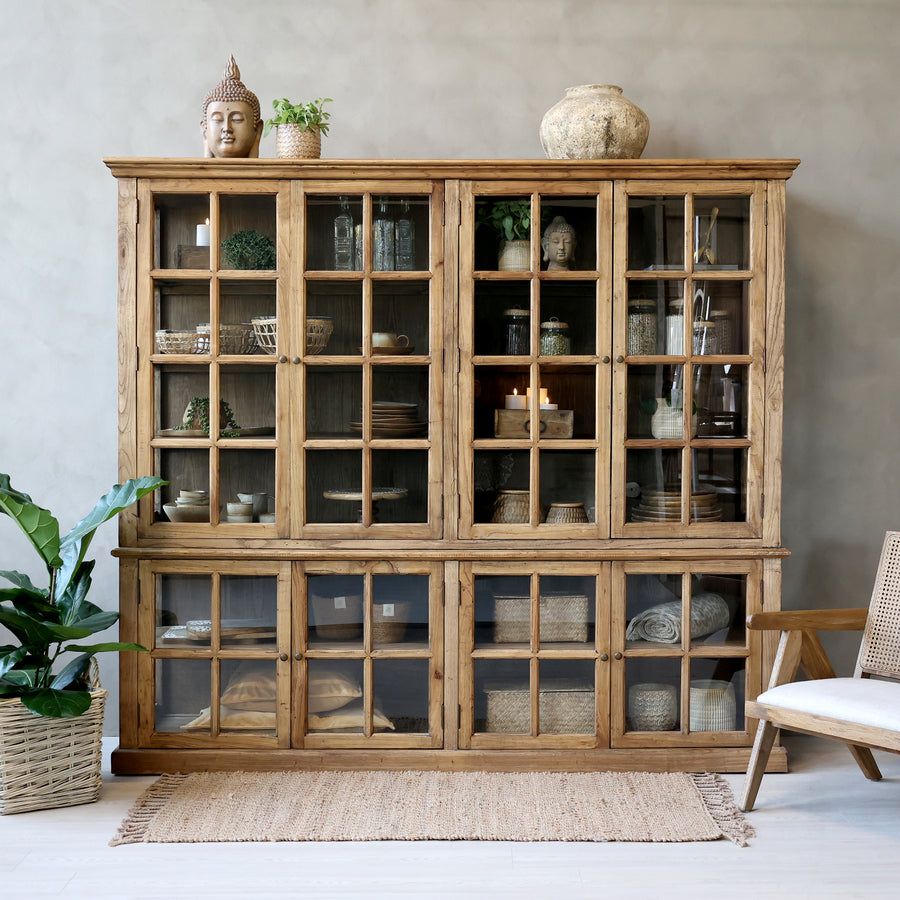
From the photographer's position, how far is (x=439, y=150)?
3.35 m

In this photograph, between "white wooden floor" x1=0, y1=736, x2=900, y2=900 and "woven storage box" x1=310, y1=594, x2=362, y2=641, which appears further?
"woven storage box" x1=310, y1=594, x2=362, y2=641

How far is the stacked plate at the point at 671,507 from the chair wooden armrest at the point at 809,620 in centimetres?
37

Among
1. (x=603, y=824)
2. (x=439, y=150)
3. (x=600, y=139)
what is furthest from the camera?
(x=439, y=150)

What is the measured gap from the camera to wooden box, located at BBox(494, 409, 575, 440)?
2.95m

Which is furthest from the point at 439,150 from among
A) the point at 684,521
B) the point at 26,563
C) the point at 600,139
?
the point at 26,563

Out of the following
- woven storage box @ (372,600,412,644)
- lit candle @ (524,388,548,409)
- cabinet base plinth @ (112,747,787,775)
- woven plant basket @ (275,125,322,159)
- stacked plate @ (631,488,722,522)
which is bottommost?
cabinet base plinth @ (112,747,787,775)

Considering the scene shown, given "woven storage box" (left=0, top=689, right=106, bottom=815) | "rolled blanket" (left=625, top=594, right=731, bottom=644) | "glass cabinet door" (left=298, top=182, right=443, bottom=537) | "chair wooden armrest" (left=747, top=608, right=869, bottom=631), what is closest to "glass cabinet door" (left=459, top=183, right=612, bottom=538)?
"glass cabinet door" (left=298, top=182, right=443, bottom=537)

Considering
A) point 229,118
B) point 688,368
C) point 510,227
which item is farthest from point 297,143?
point 688,368

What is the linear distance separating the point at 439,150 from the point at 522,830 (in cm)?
236

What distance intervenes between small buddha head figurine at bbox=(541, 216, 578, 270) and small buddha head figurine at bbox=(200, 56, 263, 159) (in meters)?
1.04

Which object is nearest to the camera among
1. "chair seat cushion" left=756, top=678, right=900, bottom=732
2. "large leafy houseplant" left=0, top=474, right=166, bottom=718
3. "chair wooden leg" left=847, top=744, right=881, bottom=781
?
"chair seat cushion" left=756, top=678, right=900, bottom=732

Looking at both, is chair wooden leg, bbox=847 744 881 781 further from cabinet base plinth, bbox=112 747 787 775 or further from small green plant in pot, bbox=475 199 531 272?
small green plant in pot, bbox=475 199 531 272

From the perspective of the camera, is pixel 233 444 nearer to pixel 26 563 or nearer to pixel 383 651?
pixel 383 651

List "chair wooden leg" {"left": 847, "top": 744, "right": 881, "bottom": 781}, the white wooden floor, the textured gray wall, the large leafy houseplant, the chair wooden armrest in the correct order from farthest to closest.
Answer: the textured gray wall
"chair wooden leg" {"left": 847, "top": 744, "right": 881, "bottom": 781}
the chair wooden armrest
the large leafy houseplant
the white wooden floor
